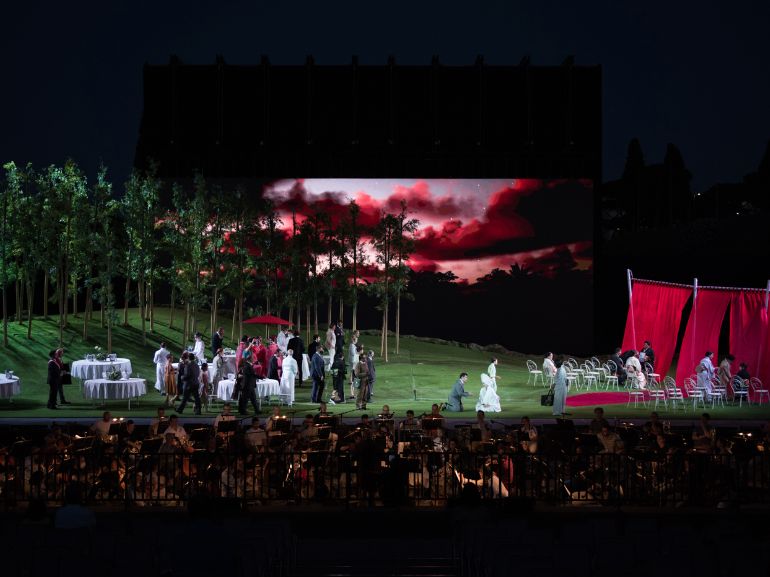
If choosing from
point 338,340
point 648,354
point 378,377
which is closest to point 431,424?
point 338,340

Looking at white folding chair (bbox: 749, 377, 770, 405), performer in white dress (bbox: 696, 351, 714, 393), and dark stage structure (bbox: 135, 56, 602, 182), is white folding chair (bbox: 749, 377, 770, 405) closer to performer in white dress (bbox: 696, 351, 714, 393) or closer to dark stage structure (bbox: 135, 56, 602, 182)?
performer in white dress (bbox: 696, 351, 714, 393)

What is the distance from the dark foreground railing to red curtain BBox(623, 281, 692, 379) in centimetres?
1215

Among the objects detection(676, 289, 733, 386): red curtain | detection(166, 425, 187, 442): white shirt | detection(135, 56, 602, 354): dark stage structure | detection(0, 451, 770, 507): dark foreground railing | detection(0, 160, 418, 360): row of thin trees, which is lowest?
detection(0, 451, 770, 507): dark foreground railing

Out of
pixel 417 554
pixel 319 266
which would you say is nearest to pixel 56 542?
pixel 417 554

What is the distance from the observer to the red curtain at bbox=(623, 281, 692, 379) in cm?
2583

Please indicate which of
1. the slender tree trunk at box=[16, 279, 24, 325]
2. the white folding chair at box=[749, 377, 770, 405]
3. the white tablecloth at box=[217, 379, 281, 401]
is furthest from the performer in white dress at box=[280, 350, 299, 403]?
the slender tree trunk at box=[16, 279, 24, 325]

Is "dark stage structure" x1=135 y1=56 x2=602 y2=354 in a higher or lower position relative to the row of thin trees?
higher

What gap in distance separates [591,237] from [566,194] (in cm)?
248

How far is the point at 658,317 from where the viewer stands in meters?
26.5

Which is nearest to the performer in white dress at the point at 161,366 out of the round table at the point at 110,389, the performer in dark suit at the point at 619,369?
the round table at the point at 110,389

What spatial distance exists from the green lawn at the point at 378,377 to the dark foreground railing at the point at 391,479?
29.0 ft

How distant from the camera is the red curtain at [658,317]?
2583 cm

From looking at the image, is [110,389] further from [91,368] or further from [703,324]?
[703,324]

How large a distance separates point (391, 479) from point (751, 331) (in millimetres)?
14602
